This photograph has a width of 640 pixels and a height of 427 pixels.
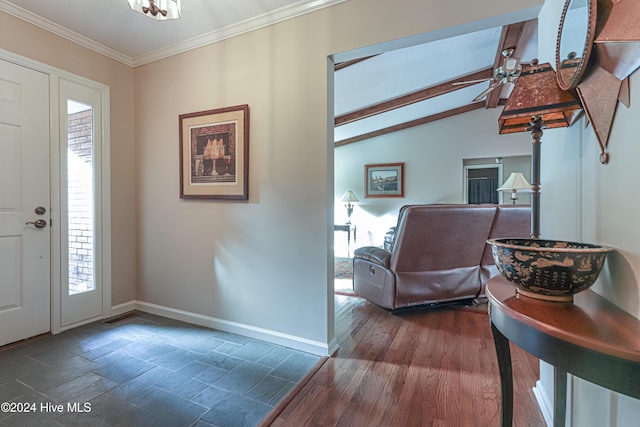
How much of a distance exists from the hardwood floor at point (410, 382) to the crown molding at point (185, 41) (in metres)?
2.52

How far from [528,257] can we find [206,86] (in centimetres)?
267

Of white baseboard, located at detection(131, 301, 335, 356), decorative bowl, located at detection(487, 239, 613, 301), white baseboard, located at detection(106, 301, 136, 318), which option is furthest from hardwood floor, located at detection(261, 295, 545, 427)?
white baseboard, located at detection(106, 301, 136, 318)

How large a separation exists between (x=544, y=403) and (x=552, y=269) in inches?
50.1

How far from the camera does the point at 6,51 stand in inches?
84.4

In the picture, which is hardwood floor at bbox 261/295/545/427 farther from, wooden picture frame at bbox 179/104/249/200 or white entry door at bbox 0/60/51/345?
white entry door at bbox 0/60/51/345

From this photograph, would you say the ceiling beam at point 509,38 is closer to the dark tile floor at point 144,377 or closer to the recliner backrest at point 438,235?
the recliner backrest at point 438,235

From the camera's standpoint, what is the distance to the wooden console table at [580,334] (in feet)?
1.80

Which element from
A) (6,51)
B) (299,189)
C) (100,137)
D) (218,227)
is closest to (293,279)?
(299,189)

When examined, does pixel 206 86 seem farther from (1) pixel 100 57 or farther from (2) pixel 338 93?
(2) pixel 338 93

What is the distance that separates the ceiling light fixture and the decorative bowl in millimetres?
2058

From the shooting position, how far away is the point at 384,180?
6.48m

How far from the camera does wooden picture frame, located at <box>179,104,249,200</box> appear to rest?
2.39 metres

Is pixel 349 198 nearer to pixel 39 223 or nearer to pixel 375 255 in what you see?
pixel 375 255

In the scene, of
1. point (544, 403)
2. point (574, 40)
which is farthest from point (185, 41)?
point (544, 403)
